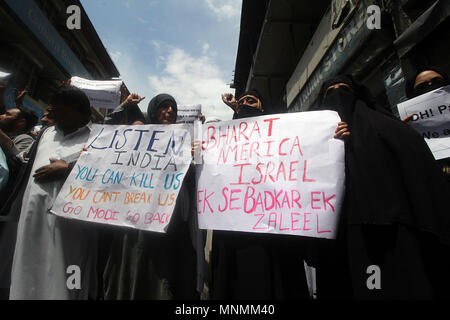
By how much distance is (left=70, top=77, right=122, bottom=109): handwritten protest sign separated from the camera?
2.89m

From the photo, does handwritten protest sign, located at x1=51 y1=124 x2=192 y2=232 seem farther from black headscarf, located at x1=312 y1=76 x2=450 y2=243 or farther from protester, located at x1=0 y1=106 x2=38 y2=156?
black headscarf, located at x1=312 y1=76 x2=450 y2=243

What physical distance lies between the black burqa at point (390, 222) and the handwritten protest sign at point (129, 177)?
0.96 metres

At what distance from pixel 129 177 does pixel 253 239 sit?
898mm

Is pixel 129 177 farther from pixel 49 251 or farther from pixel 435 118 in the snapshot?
pixel 435 118

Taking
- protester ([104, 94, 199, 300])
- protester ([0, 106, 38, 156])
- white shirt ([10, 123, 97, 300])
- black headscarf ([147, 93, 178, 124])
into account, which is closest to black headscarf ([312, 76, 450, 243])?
protester ([104, 94, 199, 300])

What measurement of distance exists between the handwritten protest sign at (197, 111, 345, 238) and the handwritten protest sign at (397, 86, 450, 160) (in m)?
0.80

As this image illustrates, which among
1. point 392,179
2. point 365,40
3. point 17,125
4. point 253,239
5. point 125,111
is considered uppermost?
point 365,40

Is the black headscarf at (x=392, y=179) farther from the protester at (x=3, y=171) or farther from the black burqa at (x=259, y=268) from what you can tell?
the protester at (x=3, y=171)

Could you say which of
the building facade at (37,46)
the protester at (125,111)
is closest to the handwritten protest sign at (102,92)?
the protester at (125,111)

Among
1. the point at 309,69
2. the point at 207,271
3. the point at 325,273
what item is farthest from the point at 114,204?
the point at 309,69

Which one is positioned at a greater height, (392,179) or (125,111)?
(125,111)

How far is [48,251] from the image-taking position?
1401 millimetres

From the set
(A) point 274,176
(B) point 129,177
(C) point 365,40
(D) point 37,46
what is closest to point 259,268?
(A) point 274,176

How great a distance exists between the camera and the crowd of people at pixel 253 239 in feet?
3.53
